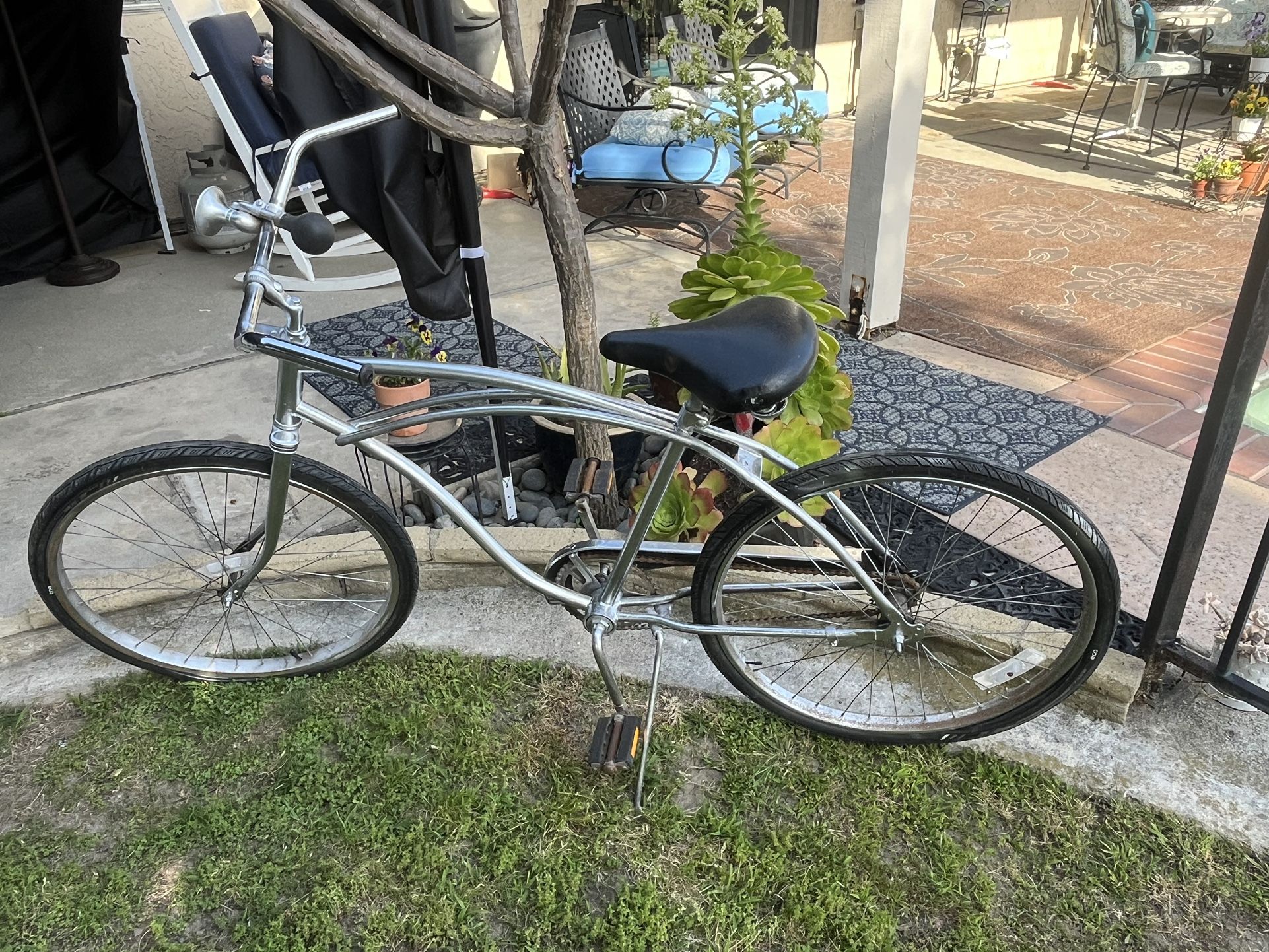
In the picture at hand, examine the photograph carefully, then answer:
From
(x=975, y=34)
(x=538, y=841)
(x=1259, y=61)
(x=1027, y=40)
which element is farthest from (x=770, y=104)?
(x=1027, y=40)

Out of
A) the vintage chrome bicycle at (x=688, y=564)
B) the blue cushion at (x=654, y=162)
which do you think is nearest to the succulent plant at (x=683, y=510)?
the vintage chrome bicycle at (x=688, y=564)

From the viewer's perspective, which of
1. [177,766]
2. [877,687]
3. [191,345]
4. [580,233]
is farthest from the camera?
[191,345]

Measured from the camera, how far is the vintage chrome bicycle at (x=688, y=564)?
5.26 ft

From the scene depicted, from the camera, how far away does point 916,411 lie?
3221 mm

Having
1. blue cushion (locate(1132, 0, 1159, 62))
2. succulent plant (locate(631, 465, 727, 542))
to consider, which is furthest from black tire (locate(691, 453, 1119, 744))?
blue cushion (locate(1132, 0, 1159, 62))

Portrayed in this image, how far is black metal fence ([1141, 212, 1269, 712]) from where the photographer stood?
1.62m

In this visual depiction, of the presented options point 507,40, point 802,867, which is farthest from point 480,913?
point 507,40

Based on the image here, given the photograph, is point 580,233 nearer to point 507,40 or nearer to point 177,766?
point 507,40

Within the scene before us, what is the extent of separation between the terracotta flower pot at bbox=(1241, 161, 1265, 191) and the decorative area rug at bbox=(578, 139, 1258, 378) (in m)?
0.29

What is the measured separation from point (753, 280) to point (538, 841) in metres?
1.48

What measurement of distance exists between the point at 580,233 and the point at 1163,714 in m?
1.76

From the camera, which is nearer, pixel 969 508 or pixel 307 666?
pixel 307 666

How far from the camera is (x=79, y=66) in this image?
4598mm

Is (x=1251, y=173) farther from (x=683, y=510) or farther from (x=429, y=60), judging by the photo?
(x=429, y=60)
